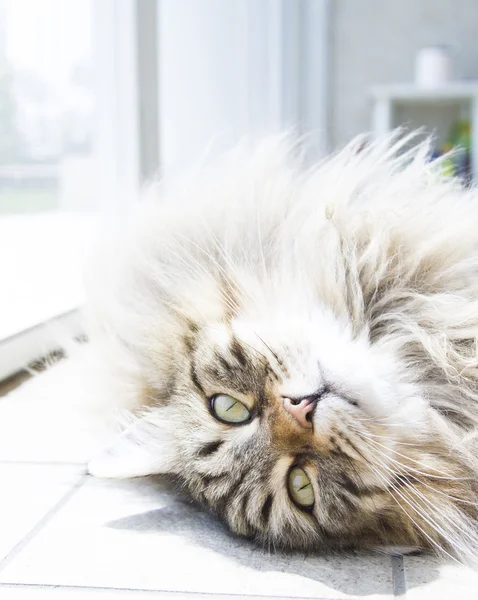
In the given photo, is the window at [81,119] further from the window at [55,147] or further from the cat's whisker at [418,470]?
A: the cat's whisker at [418,470]

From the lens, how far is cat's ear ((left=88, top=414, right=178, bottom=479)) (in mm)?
1045

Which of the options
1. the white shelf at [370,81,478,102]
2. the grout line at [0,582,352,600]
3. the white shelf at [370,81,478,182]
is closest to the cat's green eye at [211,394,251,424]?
the grout line at [0,582,352,600]

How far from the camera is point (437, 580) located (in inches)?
33.5

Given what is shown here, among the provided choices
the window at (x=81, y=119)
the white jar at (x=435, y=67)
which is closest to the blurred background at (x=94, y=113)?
the window at (x=81, y=119)

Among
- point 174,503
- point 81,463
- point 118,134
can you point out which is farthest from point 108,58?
point 174,503

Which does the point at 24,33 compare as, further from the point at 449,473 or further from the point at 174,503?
the point at 449,473

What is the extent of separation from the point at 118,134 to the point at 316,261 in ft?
3.97

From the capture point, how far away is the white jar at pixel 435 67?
4422mm

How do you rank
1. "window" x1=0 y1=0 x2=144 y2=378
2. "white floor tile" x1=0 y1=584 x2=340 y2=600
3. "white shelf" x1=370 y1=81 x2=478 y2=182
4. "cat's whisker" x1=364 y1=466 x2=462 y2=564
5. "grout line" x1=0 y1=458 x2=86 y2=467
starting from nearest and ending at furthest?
"white floor tile" x1=0 y1=584 x2=340 y2=600, "cat's whisker" x1=364 y1=466 x2=462 y2=564, "grout line" x1=0 y1=458 x2=86 y2=467, "window" x1=0 y1=0 x2=144 y2=378, "white shelf" x1=370 y1=81 x2=478 y2=182

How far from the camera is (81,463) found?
1.21 meters

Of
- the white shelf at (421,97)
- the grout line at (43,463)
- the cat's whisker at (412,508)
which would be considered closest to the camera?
the cat's whisker at (412,508)

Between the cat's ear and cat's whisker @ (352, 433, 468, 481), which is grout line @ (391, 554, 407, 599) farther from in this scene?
the cat's ear

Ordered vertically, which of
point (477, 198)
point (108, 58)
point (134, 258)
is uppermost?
point (108, 58)

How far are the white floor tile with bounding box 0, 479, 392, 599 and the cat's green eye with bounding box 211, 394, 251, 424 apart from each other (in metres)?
0.14
